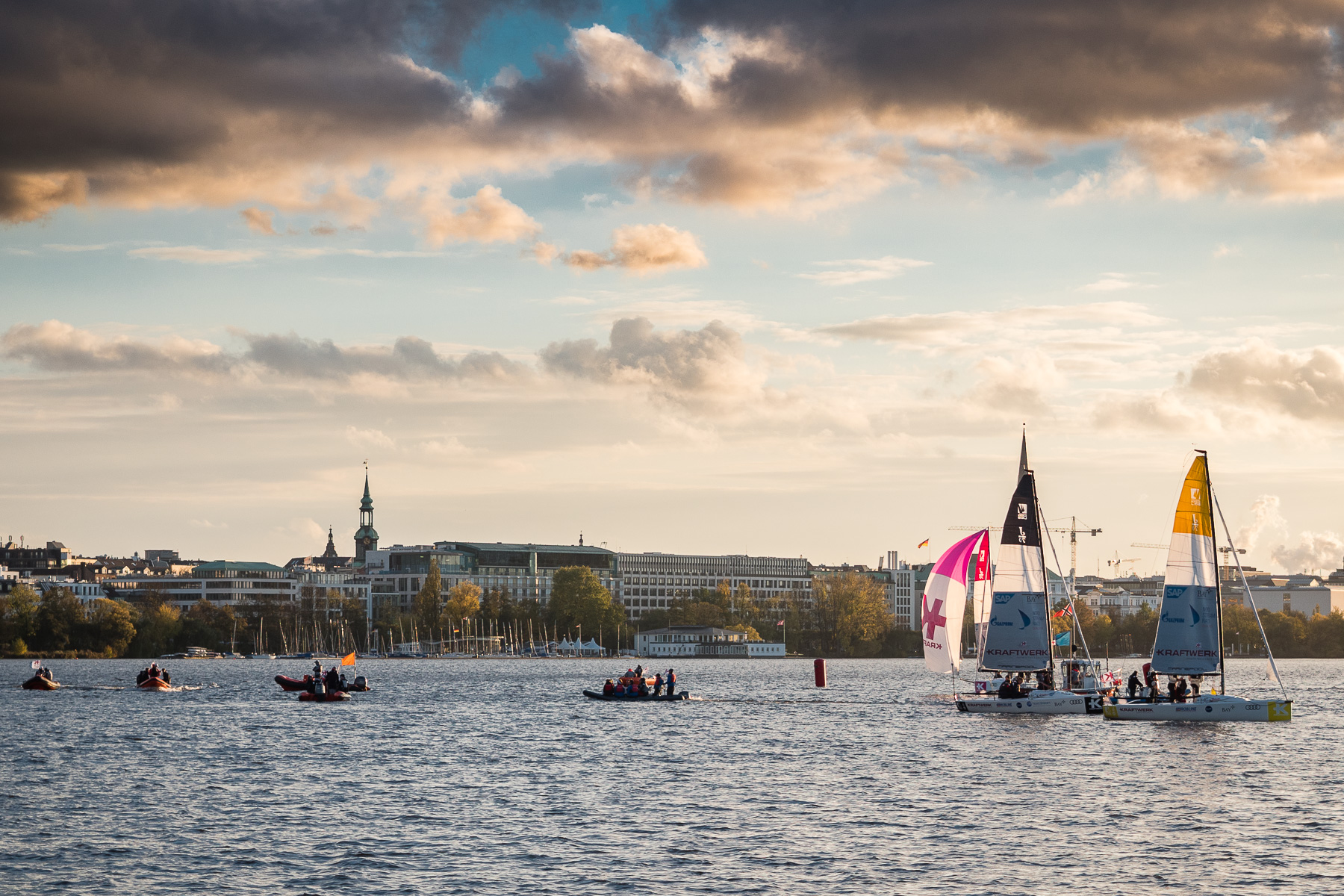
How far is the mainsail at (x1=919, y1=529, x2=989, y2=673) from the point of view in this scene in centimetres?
10769

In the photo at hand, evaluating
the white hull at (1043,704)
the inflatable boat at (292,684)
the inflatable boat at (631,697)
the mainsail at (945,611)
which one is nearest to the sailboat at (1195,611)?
the white hull at (1043,704)

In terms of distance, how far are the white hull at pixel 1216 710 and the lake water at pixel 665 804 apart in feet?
3.53

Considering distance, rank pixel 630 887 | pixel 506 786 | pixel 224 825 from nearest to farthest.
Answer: pixel 630 887, pixel 224 825, pixel 506 786

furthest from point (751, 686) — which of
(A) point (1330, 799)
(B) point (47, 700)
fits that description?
(A) point (1330, 799)

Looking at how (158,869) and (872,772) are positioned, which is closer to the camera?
(158,869)

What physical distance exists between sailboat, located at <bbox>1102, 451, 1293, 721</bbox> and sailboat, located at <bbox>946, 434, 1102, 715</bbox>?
29.9 ft

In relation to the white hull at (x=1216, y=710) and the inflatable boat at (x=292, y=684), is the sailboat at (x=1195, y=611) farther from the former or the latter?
the inflatable boat at (x=292, y=684)

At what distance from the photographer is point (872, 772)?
228 ft

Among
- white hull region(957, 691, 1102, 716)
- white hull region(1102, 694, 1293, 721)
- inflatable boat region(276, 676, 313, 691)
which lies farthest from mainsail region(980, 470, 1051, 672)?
inflatable boat region(276, 676, 313, 691)

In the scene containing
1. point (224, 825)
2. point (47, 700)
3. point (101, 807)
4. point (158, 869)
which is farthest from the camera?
point (47, 700)

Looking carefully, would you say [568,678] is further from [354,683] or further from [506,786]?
[506,786]

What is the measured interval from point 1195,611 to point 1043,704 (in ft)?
39.9

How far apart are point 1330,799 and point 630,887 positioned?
101 ft

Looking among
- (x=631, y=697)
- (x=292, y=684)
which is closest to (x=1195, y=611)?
(x=631, y=697)
